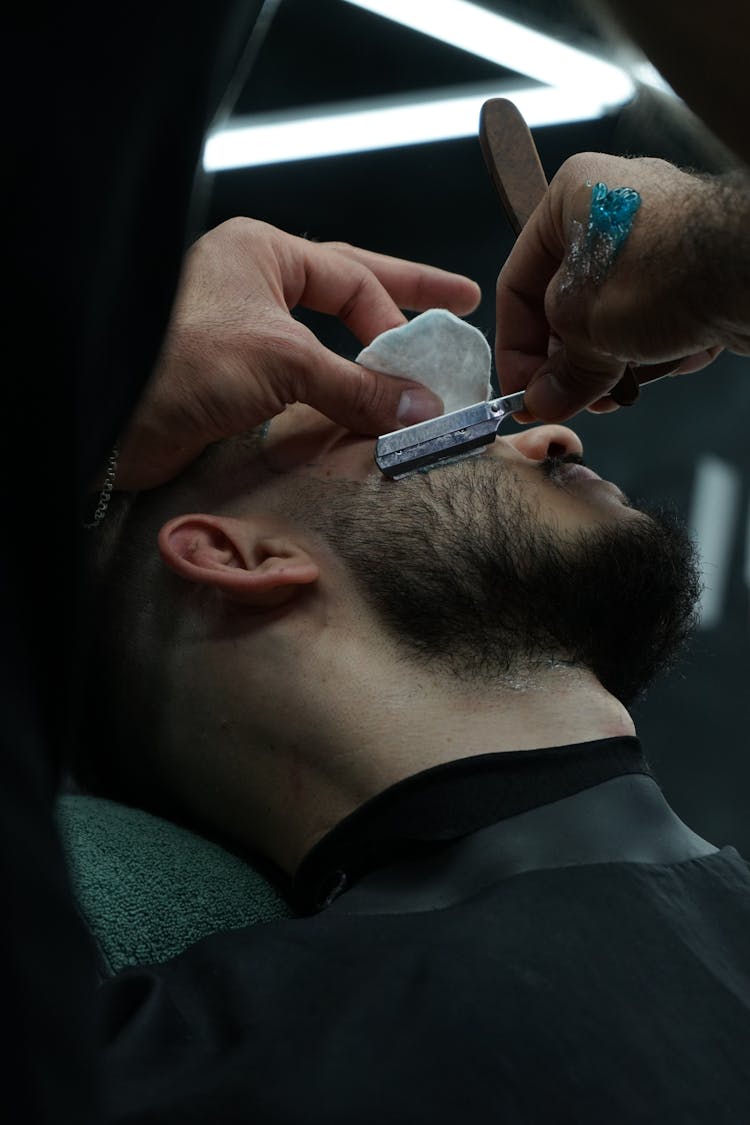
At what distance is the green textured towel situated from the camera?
3.47ft

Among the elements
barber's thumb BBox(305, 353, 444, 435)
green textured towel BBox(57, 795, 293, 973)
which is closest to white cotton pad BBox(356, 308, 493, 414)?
barber's thumb BBox(305, 353, 444, 435)

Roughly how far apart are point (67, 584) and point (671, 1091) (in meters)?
0.63

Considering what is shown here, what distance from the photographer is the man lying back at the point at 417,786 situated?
833mm

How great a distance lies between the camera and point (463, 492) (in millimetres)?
1229

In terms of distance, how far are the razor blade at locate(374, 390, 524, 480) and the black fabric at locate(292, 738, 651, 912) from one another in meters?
0.33

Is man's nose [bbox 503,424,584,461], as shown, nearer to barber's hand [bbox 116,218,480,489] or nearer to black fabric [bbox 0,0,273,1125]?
barber's hand [bbox 116,218,480,489]

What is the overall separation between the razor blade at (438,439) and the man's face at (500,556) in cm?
1

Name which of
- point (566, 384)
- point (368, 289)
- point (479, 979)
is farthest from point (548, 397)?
point (479, 979)

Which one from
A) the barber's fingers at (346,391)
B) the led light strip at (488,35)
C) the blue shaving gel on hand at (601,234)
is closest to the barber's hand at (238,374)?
the barber's fingers at (346,391)

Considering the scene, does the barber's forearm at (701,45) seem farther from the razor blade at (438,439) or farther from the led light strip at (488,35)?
the led light strip at (488,35)

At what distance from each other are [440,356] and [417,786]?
1.55 ft

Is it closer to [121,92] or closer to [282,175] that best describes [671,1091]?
[121,92]

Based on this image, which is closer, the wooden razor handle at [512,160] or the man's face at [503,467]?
the man's face at [503,467]

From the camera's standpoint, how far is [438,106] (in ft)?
8.32
